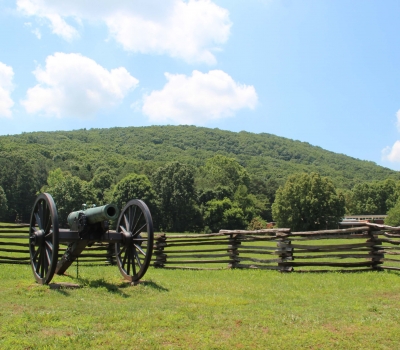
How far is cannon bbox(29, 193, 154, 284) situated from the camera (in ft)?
29.0

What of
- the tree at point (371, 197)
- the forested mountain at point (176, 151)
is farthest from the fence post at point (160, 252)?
the tree at point (371, 197)

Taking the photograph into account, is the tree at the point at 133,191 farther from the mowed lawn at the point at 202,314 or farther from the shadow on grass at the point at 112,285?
the shadow on grass at the point at 112,285

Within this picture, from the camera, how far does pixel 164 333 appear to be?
5996 mm

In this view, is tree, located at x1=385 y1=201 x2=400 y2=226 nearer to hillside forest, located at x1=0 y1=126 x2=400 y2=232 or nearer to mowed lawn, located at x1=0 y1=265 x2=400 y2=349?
hillside forest, located at x1=0 y1=126 x2=400 y2=232

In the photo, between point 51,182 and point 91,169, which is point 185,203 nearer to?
point 51,182

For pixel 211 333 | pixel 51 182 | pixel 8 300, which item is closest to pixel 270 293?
pixel 211 333

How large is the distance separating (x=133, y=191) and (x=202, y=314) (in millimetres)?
56628

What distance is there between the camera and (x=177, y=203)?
66.8m

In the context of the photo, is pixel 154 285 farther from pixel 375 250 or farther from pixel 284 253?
pixel 375 250

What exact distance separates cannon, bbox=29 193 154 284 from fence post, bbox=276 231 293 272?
4.53 meters

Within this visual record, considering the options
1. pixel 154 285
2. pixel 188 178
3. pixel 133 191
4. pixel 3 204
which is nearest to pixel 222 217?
pixel 188 178

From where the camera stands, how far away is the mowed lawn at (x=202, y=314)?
5.74 m

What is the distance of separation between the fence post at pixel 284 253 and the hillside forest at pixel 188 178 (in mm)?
50014

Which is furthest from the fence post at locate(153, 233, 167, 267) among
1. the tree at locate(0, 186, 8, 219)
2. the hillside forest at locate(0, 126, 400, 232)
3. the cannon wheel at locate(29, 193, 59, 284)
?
the tree at locate(0, 186, 8, 219)
